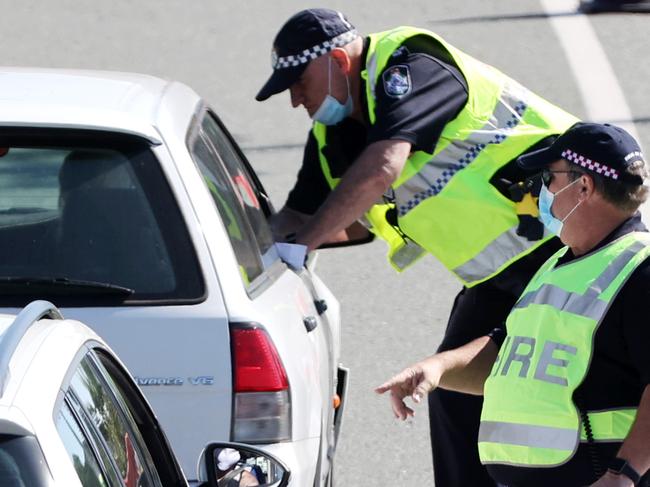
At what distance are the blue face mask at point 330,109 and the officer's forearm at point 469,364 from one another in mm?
1432

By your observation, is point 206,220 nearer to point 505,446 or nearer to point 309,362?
point 309,362

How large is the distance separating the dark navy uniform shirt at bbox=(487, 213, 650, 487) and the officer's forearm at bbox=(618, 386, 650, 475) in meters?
0.06

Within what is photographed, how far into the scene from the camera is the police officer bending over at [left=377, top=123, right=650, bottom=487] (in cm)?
355

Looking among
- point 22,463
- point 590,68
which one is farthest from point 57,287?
point 590,68

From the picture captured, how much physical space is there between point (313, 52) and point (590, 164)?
1.87m

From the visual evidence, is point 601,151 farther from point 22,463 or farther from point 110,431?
point 22,463

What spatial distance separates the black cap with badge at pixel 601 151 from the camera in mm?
3662

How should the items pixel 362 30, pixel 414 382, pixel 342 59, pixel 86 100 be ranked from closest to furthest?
pixel 414 382, pixel 86 100, pixel 342 59, pixel 362 30

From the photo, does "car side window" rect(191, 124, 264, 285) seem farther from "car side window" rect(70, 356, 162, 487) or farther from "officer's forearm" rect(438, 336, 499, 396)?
"car side window" rect(70, 356, 162, 487)

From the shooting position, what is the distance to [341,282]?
8469mm

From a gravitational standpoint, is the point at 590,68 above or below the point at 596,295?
below

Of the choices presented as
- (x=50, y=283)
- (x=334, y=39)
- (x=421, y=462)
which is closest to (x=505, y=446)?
(x=50, y=283)

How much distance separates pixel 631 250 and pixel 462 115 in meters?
A: 1.78

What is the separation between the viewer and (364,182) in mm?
5180
